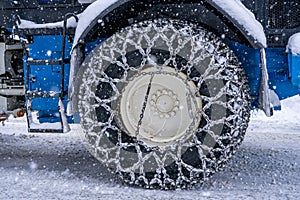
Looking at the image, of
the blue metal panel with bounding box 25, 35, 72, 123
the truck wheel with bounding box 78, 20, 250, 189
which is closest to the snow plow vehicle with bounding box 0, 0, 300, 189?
the truck wheel with bounding box 78, 20, 250, 189

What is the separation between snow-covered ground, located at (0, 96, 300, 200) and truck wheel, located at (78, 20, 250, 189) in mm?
221

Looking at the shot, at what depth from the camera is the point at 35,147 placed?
18.2 ft

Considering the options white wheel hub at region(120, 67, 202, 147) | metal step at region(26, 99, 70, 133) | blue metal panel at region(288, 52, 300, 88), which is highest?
blue metal panel at region(288, 52, 300, 88)

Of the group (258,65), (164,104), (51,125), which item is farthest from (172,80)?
(51,125)

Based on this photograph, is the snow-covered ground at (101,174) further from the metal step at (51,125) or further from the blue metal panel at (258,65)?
the blue metal panel at (258,65)

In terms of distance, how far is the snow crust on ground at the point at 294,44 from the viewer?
3.46m

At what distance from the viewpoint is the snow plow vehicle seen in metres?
3.21

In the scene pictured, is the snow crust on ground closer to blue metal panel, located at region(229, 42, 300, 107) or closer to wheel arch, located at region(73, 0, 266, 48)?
blue metal panel, located at region(229, 42, 300, 107)

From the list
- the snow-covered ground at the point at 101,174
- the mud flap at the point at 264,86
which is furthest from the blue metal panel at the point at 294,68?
the snow-covered ground at the point at 101,174

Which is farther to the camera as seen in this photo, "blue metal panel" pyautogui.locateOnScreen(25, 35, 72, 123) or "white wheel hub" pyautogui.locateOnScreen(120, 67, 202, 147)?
"blue metal panel" pyautogui.locateOnScreen(25, 35, 72, 123)

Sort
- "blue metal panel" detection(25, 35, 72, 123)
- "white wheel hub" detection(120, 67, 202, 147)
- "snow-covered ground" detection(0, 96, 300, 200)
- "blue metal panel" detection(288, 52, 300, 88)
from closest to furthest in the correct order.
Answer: "snow-covered ground" detection(0, 96, 300, 200) < "white wheel hub" detection(120, 67, 202, 147) < "blue metal panel" detection(288, 52, 300, 88) < "blue metal panel" detection(25, 35, 72, 123)

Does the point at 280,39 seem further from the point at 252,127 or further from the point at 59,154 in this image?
the point at 252,127

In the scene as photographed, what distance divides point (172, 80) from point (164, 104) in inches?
7.7

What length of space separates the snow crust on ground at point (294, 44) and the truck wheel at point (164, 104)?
0.54 meters
